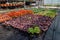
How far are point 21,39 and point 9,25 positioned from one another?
159cm

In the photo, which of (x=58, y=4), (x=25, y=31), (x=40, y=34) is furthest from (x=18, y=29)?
(x=58, y=4)

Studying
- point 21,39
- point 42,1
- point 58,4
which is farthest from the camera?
point 42,1

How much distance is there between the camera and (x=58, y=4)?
1947 cm

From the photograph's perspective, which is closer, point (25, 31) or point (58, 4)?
point (25, 31)

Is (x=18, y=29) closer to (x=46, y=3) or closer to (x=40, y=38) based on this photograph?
(x=40, y=38)

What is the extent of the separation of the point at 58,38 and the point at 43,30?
0.81m

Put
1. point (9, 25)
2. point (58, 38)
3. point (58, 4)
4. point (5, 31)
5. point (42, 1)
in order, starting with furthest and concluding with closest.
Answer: point (42, 1)
point (58, 4)
point (9, 25)
point (5, 31)
point (58, 38)

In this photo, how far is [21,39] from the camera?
5660mm

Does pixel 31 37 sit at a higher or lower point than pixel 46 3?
higher

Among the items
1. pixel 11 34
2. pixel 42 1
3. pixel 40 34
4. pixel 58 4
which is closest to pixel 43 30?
pixel 40 34

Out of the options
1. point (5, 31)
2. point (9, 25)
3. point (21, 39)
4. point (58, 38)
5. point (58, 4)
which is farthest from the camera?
point (58, 4)

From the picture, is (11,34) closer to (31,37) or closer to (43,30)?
(31,37)

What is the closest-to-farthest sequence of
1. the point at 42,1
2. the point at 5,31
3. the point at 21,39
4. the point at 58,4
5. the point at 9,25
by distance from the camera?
the point at 21,39 → the point at 5,31 → the point at 9,25 → the point at 58,4 → the point at 42,1

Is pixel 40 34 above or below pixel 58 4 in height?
above
